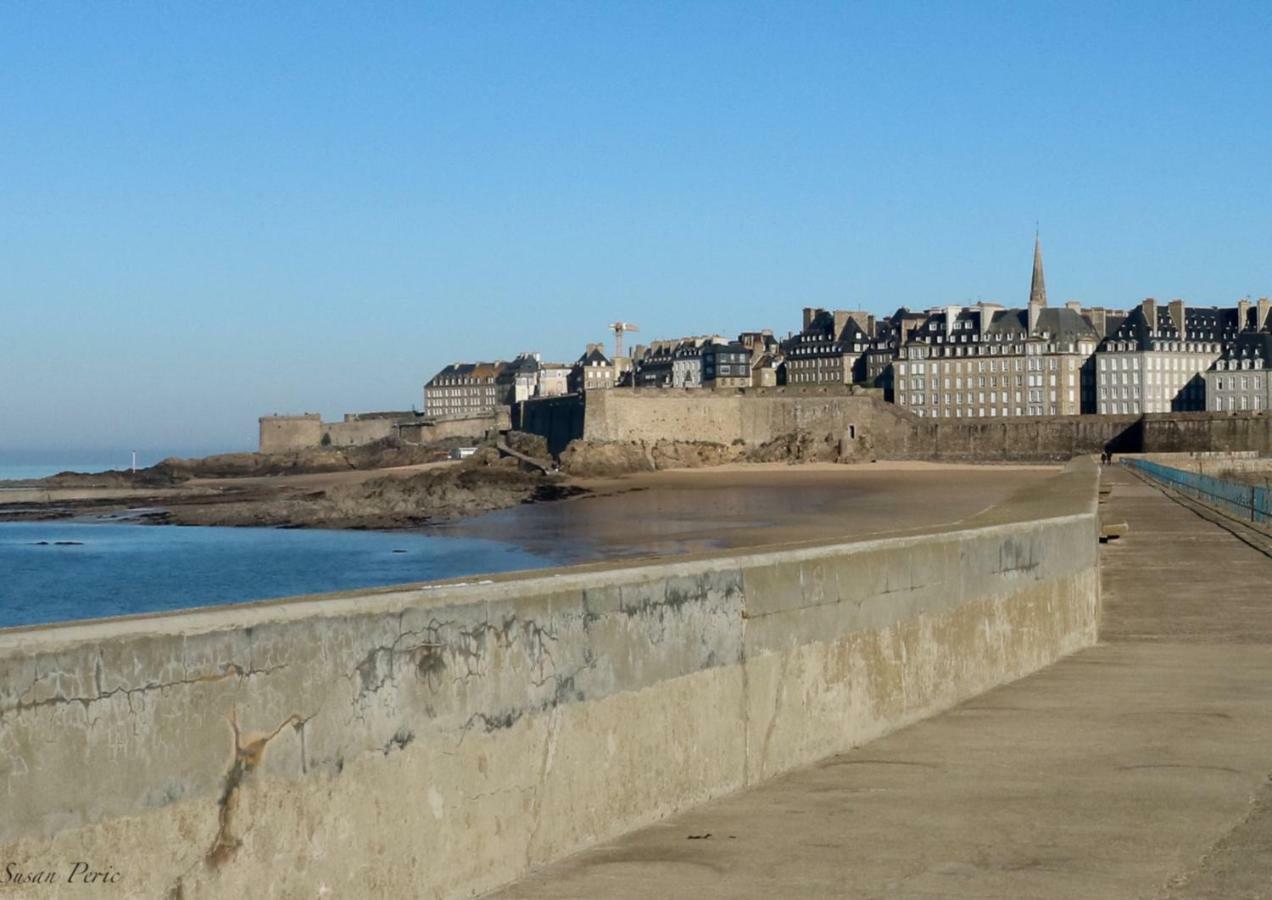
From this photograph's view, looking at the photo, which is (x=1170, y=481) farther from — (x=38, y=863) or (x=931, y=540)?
(x=38, y=863)

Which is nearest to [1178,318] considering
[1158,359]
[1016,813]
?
[1158,359]

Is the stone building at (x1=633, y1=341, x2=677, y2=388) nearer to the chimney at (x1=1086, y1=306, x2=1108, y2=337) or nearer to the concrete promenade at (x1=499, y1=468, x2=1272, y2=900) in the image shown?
the chimney at (x1=1086, y1=306, x2=1108, y2=337)

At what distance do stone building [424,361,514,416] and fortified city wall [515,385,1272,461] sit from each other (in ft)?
257

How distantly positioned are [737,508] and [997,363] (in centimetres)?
7716

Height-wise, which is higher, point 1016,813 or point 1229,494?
point 1016,813

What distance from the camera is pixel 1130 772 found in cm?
631

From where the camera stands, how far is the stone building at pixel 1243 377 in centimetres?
11825

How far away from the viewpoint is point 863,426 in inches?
4269

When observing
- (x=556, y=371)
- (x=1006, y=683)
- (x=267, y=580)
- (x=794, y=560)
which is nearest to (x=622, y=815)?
(x=794, y=560)

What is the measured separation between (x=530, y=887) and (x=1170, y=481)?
4396 cm

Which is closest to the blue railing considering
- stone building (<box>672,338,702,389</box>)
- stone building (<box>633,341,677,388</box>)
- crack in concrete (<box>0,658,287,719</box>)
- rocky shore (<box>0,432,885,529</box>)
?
rocky shore (<box>0,432,885,529</box>)

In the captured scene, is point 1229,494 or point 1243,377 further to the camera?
point 1243,377

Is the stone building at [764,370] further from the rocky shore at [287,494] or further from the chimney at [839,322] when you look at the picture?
the rocky shore at [287,494]

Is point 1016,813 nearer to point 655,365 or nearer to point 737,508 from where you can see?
point 737,508
